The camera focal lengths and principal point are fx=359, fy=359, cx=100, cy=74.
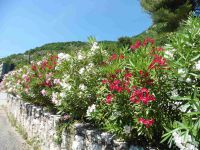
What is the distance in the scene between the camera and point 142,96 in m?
3.95

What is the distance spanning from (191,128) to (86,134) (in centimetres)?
265

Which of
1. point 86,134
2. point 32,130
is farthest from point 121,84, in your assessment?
point 32,130

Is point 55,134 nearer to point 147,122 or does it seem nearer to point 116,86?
point 116,86

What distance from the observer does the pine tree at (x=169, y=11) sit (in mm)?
22984

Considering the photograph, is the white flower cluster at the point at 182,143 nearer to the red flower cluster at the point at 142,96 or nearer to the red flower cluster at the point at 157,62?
the red flower cluster at the point at 142,96

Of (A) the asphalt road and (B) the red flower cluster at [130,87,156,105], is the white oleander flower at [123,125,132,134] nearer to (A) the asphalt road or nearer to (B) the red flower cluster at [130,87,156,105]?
(B) the red flower cluster at [130,87,156,105]

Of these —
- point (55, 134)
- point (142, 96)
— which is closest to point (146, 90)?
point (142, 96)

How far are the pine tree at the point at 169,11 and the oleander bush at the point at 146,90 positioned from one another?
57.3ft

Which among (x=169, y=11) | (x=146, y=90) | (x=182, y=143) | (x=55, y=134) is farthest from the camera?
(x=169, y=11)

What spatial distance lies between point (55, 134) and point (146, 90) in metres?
3.50

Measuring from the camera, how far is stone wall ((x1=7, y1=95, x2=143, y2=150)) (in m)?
4.95

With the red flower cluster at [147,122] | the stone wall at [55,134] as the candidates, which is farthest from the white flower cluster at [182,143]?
the stone wall at [55,134]

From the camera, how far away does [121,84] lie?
14.8ft

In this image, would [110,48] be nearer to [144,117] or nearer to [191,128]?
[144,117]
